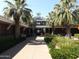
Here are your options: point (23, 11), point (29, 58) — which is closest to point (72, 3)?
point (23, 11)

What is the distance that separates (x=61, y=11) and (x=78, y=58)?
27.0 meters

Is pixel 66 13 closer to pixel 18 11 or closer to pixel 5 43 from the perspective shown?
pixel 18 11

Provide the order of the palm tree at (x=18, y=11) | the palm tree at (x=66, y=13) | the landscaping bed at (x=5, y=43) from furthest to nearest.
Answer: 1. the palm tree at (x=66, y=13)
2. the palm tree at (x=18, y=11)
3. the landscaping bed at (x=5, y=43)

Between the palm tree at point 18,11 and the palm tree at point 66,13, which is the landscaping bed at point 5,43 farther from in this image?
the palm tree at point 66,13

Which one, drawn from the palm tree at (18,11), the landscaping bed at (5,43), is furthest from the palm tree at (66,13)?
the landscaping bed at (5,43)

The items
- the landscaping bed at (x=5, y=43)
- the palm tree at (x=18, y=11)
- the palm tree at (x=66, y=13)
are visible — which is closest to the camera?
the landscaping bed at (x=5, y=43)

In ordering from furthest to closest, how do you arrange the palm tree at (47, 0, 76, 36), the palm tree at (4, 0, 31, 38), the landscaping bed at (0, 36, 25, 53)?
1. the palm tree at (47, 0, 76, 36)
2. the palm tree at (4, 0, 31, 38)
3. the landscaping bed at (0, 36, 25, 53)

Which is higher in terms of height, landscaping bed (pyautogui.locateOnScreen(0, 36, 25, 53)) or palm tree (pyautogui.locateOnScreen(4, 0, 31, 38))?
palm tree (pyautogui.locateOnScreen(4, 0, 31, 38))

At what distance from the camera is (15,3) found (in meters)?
39.0

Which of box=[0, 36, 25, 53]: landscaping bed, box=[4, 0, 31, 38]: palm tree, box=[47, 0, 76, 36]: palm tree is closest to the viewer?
box=[0, 36, 25, 53]: landscaping bed

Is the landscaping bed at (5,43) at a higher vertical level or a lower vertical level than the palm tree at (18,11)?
lower

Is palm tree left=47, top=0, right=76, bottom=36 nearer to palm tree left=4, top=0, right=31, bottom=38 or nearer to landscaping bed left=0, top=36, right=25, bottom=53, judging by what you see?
palm tree left=4, top=0, right=31, bottom=38

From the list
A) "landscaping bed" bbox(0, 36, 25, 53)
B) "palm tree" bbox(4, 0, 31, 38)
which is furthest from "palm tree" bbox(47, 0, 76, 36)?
"landscaping bed" bbox(0, 36, 25, 53)

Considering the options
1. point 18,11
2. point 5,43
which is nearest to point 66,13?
point 18,11
